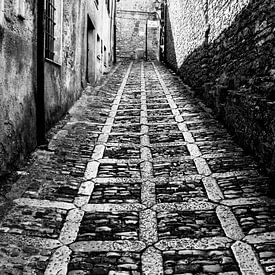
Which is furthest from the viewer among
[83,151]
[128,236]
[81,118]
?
[81,118]

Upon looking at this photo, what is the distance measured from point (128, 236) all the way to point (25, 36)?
2628 mm

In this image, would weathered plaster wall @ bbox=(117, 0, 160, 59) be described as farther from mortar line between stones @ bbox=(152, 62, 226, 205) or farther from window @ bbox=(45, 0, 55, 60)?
window @ bbox=(45, 0, 55, 60)

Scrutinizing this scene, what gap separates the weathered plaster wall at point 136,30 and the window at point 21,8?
20995 mm

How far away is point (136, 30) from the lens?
25.9 meters

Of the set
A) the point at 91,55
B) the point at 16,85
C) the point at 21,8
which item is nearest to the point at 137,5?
the point at 91,55

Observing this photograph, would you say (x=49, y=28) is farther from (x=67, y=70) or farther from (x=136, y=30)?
(x=136, y=30)

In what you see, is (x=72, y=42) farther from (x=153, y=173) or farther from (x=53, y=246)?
(x=53, y=246)

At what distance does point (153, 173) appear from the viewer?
3965mm

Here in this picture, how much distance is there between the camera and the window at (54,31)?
535cm

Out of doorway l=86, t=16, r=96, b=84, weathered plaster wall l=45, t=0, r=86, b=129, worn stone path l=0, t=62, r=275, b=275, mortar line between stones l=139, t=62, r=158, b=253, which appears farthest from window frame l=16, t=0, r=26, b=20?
doorway l=86, t=16, r=96, b=84

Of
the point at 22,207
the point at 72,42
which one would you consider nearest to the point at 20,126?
the point at 22,207

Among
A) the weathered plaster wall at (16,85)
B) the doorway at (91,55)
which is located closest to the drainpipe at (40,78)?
the weathered plaster wall at (16,85)

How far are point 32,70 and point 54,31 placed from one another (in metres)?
1.73

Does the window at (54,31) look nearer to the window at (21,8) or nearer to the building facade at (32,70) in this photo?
the building facade at (32,70)
